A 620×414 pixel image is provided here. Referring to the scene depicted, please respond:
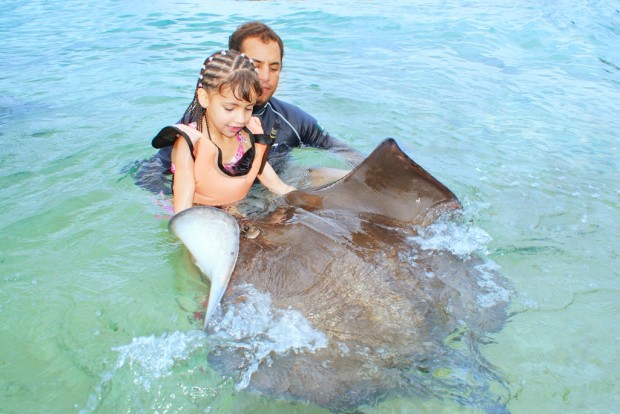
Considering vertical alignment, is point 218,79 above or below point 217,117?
above

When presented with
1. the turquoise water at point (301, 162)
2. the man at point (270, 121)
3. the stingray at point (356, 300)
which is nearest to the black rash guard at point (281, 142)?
the man at point (270, 121)

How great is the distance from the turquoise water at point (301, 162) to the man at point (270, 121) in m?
0.24

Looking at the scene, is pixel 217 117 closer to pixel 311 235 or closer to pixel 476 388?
pixel 311 235

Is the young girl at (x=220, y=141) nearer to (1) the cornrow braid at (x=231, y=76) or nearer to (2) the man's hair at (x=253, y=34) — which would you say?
(1) the cornrow braid at (x=231, y=76)

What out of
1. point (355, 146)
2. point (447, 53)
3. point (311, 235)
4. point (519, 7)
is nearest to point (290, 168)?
point (355, 146)

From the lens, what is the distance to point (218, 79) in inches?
127

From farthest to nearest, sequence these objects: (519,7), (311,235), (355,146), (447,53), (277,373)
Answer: (519,7) → (447,53) → (355,146) → (311,235) → (277,373)

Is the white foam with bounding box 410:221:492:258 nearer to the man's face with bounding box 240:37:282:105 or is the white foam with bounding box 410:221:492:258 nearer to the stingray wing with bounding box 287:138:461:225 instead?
the stingray wing with bounding box 287:138:461:225

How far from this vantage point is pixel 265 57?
4117 millimetres

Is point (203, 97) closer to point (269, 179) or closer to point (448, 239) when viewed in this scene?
point (269, 179)

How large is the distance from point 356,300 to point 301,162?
118 inches

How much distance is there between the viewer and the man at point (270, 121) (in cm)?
411

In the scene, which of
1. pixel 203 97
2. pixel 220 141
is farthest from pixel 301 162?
pixel 203 97

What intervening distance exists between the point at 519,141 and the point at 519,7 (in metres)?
12.1
